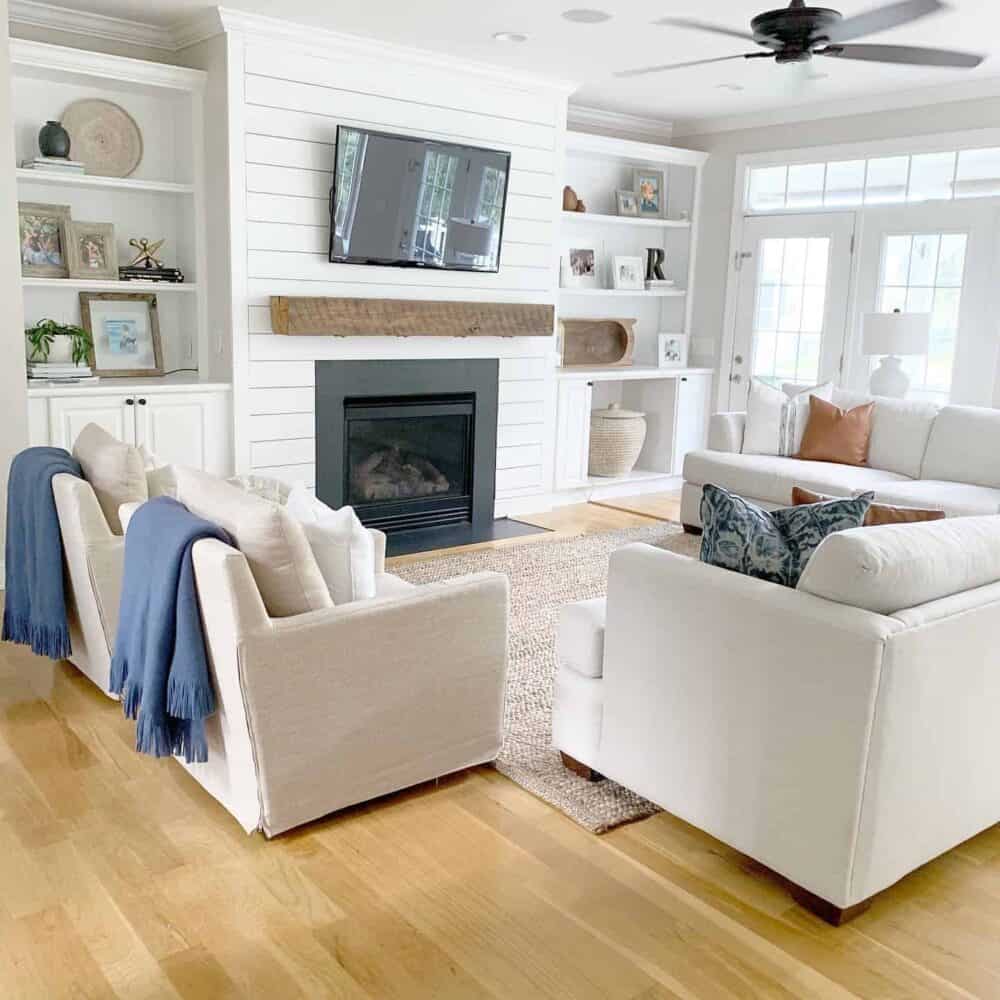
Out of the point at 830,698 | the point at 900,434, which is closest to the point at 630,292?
the point at 900,434

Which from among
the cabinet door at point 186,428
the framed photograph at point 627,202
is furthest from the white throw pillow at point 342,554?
the framed photograph at point 627,202

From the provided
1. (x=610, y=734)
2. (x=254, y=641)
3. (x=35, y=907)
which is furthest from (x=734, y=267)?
(x=35, y=907)

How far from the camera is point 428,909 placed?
91.9 inches

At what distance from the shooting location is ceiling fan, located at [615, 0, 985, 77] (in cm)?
332

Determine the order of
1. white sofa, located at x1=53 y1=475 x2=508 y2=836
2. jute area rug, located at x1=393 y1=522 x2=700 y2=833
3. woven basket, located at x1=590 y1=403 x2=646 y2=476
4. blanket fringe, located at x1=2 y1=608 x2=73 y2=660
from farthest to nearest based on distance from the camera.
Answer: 1. woven basket, located at x1=590 y1=403 x2=646 y2=476
2. blanket fringe, located at x1=2 y1=608 x2=73 y2=660
3. jute area rug, located at x1=393 y1=522 x2=700 y2=833
4. white sofa, located at x1=53 y1=475 x2=508 y2=836

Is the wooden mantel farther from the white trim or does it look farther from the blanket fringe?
the white trim

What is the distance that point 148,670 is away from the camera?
2559 mm

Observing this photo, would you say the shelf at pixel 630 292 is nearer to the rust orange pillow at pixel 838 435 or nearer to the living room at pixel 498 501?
the living room at pixel 498 501

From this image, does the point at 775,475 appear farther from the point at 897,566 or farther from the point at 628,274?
the point at 897,566

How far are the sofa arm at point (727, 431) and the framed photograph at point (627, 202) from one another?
200cm

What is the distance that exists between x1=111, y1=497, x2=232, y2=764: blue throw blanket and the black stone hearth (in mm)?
2793

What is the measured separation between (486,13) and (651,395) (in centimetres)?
339

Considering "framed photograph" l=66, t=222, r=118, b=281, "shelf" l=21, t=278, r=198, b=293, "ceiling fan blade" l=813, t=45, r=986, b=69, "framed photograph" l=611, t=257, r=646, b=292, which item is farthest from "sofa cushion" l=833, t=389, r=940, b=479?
"framed photograph" l=66, t=222, r=118, b=281

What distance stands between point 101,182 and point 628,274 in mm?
3749
